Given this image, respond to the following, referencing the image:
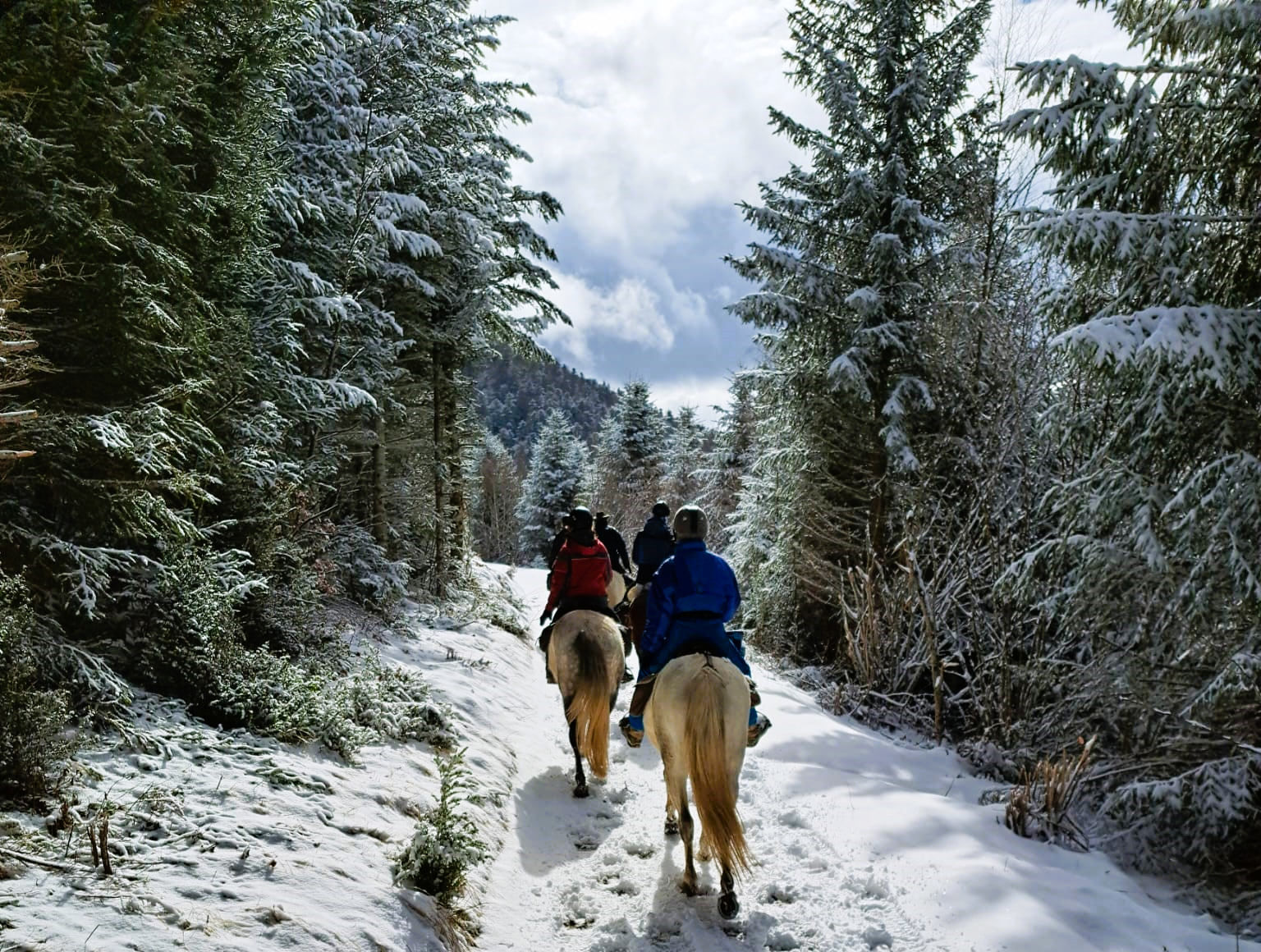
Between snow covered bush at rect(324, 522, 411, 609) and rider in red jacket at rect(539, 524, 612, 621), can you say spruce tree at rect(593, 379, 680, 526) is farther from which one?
rider in red jacket at rect(539, 524, 612, 621)

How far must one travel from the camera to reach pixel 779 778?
680 centimetres

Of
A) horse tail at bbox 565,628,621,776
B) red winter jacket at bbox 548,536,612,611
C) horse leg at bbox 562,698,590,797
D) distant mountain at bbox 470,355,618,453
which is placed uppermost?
distant mountain at bbox 470,355,618,453

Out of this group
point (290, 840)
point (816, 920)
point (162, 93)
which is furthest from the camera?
point (162, 93)

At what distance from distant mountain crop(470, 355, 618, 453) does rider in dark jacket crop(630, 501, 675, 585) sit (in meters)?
112

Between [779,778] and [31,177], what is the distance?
7.94m

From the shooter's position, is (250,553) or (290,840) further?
(250,553)

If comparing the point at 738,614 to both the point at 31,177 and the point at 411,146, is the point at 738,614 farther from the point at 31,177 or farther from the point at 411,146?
the point at 31,177

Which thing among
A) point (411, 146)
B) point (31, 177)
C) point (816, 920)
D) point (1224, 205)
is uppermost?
point (411, 146)

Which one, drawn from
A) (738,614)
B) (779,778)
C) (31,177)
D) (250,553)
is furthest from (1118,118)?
(738,614)

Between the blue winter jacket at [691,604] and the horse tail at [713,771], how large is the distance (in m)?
0.45

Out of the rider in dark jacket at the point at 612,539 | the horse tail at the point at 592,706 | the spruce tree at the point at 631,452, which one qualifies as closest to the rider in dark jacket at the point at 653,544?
the rider in dark jacket at the point at 612,539

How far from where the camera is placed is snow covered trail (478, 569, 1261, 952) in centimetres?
414

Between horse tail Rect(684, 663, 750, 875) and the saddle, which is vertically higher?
the saddle

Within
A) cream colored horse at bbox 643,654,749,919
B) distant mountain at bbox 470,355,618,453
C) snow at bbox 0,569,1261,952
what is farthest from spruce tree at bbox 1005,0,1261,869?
distant mountain at bbox 470,355,618,453
